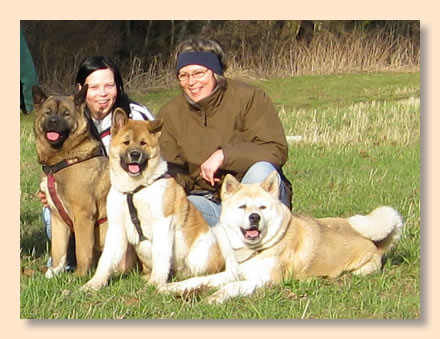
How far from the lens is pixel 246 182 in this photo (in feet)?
17.9

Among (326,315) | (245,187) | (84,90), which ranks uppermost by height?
(84,90)

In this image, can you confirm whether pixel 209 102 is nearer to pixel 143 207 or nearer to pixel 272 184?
pixel 272 184

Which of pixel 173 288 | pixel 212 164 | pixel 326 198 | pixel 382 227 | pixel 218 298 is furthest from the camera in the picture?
pixel 326 198

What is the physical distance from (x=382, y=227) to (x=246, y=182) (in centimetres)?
95

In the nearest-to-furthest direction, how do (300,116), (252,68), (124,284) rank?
1. (124,284)
2. (252,68)
3. (300,116)

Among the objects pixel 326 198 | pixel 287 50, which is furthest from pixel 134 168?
pixel 287 50

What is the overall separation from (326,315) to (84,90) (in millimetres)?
2061

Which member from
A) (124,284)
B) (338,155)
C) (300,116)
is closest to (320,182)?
(338,155)

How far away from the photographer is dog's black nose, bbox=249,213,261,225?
5.08m

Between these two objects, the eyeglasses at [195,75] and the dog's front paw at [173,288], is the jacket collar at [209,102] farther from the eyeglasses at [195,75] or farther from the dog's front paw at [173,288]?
the dog's front paw at [173,288]

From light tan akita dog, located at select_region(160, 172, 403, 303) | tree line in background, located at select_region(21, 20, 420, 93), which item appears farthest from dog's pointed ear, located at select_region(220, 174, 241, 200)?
tree line in background, located at select_region(21, 20, 420, 93)

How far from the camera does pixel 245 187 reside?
518 cm

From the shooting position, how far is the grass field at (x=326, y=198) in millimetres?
4844
